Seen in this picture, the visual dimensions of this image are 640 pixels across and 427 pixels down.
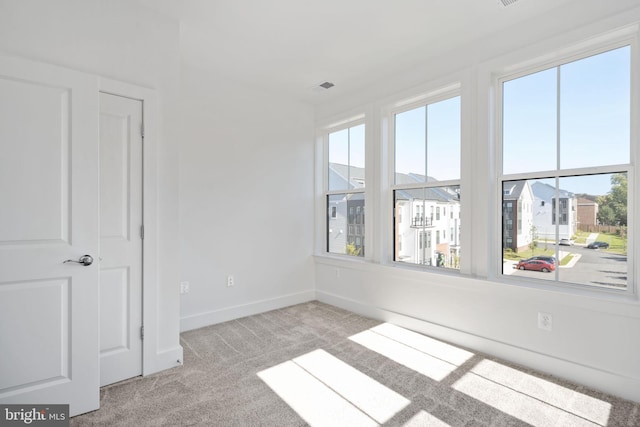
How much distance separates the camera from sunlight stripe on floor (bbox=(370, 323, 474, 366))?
9.13 ft

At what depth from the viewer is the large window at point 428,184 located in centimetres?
326

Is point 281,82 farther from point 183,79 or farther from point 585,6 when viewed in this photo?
point 585,6

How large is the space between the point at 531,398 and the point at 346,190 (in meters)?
2.87

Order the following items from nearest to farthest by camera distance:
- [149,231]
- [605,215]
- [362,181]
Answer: [605,215] → [149,231] → [362,181]

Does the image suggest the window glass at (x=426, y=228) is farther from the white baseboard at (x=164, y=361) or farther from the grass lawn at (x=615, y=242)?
the white baseboard at (x=164, y=361)

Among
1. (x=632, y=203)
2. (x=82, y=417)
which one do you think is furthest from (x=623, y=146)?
(x=82, y=417)

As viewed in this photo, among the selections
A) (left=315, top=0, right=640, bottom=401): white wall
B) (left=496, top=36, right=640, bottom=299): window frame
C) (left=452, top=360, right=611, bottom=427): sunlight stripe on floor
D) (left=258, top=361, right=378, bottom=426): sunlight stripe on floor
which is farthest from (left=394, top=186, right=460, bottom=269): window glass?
(left=258, top=361, right=378, bottom=426): sunlight stripe on floor

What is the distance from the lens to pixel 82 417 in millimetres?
2004

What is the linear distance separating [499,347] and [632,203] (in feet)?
4.73

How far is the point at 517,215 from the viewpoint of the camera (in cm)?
284

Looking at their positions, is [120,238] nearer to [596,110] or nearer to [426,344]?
[426,344]

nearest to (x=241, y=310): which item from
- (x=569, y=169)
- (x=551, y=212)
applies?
(x=551, y=212)

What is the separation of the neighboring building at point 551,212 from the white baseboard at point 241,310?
286 centimetres

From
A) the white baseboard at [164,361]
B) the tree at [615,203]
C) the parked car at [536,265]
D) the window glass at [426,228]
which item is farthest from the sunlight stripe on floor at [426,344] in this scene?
the white baseboard at [164,361]
